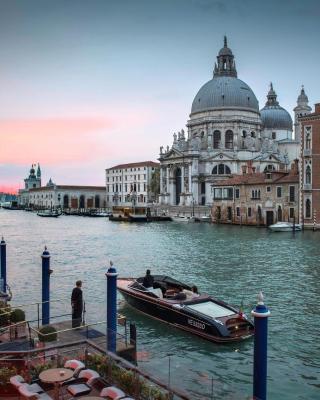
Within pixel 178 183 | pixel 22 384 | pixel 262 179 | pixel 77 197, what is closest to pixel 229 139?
pixel 178 183

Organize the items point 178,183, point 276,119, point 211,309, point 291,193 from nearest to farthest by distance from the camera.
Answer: point 211,309
point 291,193
point 178,183
point 276,119

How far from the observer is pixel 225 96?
89.1 meters

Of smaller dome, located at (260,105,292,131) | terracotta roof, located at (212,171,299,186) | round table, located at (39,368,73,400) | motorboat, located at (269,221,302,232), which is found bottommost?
round table, located at (39,368,73,400)

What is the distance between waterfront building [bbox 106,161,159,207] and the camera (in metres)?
108

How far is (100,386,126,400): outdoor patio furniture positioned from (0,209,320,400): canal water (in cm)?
125

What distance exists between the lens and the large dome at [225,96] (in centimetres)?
8888

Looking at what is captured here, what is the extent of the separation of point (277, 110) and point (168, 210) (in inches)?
1399

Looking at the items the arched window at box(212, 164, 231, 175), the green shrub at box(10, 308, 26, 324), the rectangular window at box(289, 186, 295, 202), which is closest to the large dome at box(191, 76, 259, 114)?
the arched window at box(212, 164, 231, 175)

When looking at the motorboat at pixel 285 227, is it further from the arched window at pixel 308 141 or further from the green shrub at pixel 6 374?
the green shrub at pixel 6 374

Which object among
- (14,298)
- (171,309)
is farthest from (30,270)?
(171,309)

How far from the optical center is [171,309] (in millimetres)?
13484

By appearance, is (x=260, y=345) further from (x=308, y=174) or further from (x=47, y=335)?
(x=308, y=174)

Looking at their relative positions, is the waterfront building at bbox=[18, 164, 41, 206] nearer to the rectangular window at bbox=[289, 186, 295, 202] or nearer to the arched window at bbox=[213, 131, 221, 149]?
the arched window at bbox=[213, 131, 221, 149]

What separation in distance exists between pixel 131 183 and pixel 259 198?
60.6m
